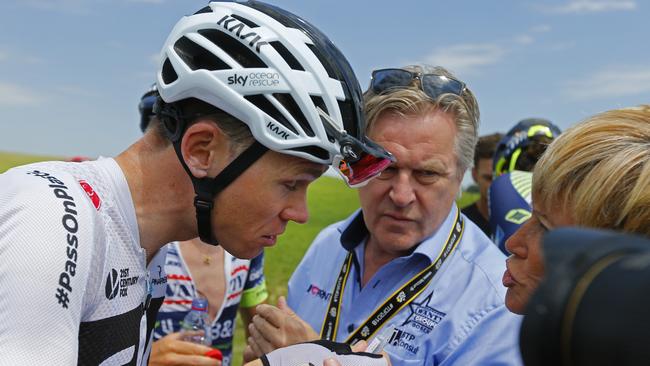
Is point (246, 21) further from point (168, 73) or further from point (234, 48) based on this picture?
point (168, 73)

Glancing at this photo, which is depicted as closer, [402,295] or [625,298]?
[625,298]

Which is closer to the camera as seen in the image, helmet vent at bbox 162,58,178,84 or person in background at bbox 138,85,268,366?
helmet vent at bbox 162,58,178,84

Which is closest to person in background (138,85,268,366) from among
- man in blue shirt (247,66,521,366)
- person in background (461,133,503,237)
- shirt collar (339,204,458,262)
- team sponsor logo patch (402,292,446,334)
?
man in blue shirt (247,66,521,366)

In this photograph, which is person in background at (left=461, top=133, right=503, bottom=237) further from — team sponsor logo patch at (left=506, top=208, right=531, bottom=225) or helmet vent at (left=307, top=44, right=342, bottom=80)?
helmet vent at (left=307, top=44, right=342, bottom=80)

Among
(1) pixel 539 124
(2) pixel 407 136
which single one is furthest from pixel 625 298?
(1) pixel 539 124

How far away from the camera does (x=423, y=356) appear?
2.95 m

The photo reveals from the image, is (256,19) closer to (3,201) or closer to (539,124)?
(3,201)

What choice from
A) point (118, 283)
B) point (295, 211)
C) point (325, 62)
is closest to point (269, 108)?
point (325, 62)

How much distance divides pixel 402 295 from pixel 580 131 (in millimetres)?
1452

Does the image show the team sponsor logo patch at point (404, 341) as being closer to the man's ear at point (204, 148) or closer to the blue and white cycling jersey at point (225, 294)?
the man's ear at point (204, 148)

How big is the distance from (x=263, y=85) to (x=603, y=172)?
1.21 metres

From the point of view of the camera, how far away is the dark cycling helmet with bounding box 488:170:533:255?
14.3 ft

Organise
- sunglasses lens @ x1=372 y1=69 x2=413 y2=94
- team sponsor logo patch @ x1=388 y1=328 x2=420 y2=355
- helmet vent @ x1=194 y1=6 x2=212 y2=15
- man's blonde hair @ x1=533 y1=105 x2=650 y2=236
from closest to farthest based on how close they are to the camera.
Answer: man's blonde hair @ x1=533 y1=105 x2=650 y2=236 < helmet vent @ x1=194 y1=6 x2=212 y2=15 < team sponsor logo patch @ x1=388 y1=328 x2=420 y2=355 < sunglasses lens @ x1=372 y1=69 x2=413 y2=94

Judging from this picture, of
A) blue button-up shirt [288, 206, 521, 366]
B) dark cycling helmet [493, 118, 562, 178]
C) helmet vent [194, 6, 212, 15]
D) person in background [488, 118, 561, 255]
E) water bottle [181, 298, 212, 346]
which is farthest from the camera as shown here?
dark cycling helmet [493, 118, 562, 178]
